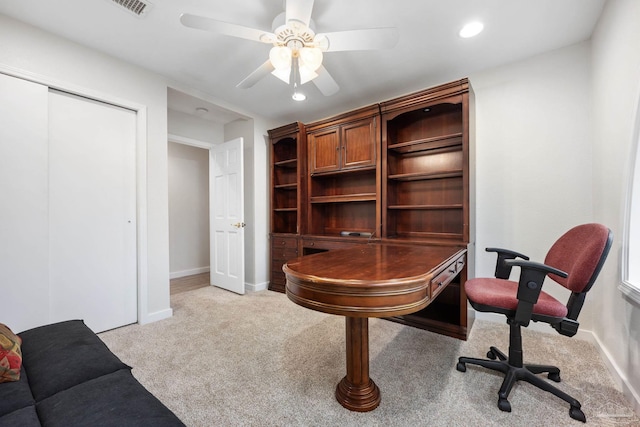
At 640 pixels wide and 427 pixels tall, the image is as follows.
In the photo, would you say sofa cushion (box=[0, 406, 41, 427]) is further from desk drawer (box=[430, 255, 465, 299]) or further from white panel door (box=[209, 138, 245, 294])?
white panel door (box=[209, 138, 245, 294])

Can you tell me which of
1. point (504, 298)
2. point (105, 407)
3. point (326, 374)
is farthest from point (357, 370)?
point (105, 407)

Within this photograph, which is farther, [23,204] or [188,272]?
[188,272]

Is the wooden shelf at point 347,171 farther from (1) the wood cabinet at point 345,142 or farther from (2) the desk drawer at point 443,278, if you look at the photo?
(2) the desk drawer at point 443,278

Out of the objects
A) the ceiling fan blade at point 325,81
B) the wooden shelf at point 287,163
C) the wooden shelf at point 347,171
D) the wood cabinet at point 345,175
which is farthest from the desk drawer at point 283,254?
the ceiling fan blade at point 325,81

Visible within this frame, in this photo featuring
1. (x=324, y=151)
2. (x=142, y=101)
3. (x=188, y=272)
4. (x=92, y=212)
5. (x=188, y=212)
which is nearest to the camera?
(x=92, y=212)

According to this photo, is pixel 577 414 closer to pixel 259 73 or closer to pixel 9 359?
pixel 9 359

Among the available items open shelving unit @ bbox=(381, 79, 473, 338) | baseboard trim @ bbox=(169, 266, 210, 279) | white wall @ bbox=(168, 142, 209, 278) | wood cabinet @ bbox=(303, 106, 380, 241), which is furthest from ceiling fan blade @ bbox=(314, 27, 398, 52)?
baseboard trim @ bbox=(169, 266, 210, 279)

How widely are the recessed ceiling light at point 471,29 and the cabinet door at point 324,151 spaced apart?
152 centimetres

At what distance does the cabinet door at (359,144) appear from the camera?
297 cm

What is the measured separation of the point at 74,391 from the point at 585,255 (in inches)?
93.4

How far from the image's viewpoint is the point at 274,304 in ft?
10.5

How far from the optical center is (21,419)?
784 millimetres

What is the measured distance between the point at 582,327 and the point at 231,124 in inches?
187

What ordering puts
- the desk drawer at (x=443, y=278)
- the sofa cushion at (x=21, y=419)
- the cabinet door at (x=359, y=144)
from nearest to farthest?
the sofa cushion at (x=21, y=419) < the desk drawer at (x=443, y=278) < the cabinet door at (x=359, y=144)
